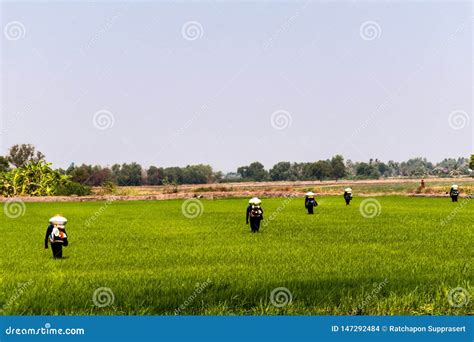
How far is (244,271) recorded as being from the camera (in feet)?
36.9

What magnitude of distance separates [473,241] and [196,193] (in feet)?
140

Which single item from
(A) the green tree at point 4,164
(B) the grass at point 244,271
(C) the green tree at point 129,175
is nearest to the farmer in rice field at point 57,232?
(B) the grass at point 244,271

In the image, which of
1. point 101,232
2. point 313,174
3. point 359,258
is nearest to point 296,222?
point 101,232

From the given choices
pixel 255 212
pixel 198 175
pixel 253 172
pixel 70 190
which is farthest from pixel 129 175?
pixel 255 212

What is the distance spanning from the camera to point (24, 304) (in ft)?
28.9

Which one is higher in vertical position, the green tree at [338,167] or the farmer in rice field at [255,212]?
the green tree at [338,167]

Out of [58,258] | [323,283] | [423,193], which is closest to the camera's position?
[323,283]

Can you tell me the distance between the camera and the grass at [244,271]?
8.73m

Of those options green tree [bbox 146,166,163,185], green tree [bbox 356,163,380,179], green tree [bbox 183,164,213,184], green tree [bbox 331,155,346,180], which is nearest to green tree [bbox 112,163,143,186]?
green tree [bbox 146,166,163,185]

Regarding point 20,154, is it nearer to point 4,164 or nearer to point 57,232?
point 4,164

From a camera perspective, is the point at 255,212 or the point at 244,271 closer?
the point at 244,271

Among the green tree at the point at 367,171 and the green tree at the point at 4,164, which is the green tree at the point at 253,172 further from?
the green tree at the point at 4,164

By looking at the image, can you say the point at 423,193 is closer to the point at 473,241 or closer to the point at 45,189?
the point at 473,241

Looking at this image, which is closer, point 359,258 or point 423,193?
point 359,258
